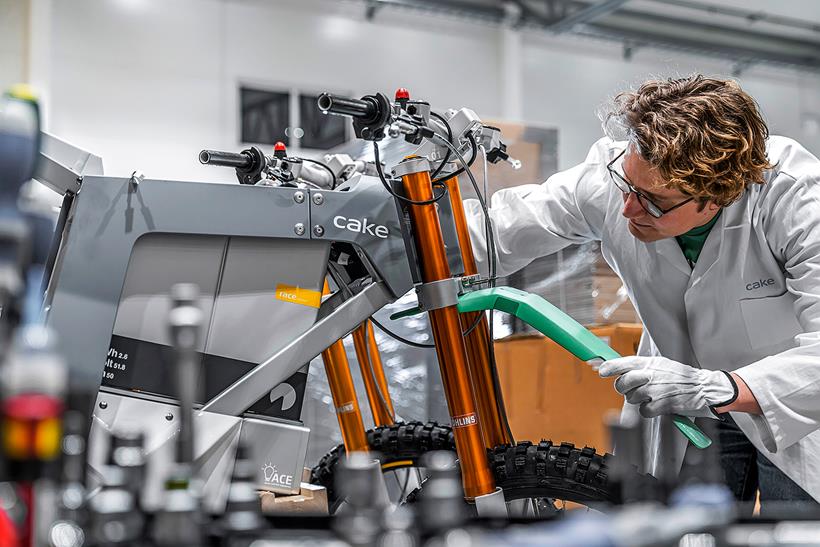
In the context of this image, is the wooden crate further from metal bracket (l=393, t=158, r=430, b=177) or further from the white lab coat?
metal bracket (l=393, t=158, r=430, b=177)

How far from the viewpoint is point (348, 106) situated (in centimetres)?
128

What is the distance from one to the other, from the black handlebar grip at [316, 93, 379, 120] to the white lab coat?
403 millimetres

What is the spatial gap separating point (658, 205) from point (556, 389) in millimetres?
1201

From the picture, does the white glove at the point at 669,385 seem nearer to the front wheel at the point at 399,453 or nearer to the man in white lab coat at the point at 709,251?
the man in white lab coat at the point at 709,251

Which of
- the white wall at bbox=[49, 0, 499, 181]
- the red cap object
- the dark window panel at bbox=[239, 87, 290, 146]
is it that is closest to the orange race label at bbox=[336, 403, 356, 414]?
the red cap object

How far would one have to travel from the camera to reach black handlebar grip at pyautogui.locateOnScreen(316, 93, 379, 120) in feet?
4.07

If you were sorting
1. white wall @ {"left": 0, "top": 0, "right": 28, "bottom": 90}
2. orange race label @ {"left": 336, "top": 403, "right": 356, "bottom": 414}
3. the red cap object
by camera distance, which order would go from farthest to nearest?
white wall @ {"left": 0, "top": 0, "right": 28, "bottom": 90}
orange race label @ {"left": 336, "top": 403, "right": 356, "bottom": 414}
the red cap object

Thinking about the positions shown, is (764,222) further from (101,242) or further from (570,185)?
(101,242)

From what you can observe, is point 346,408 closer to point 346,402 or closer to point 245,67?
point 346,402

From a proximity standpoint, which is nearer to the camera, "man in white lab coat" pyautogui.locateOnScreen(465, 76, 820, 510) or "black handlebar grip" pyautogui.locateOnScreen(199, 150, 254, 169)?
"man in white lab coat" pyautogui.locateOnScreen(465, 76, 820, 510)

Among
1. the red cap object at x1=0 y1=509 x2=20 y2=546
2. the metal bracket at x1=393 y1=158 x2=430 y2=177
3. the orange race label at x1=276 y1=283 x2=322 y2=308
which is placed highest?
the metal bracket at x1=393 y1=158 x2=430 y2=177

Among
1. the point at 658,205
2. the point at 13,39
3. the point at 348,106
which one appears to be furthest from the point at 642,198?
the point at 13,39

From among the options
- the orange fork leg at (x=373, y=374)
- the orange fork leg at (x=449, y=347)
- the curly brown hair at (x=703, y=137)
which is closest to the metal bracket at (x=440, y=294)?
the orange fork leg at (x=449, y=347)

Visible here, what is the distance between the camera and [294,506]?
59.7 inches
